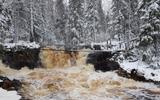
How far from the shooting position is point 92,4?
56531 millimetres

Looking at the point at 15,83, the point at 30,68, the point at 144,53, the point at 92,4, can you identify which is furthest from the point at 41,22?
the point at 15,83

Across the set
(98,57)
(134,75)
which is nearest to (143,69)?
(134,75)

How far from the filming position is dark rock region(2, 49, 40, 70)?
102 feet

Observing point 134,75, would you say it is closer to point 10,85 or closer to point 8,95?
point 10,85

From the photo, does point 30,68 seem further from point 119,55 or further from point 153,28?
point 153,28

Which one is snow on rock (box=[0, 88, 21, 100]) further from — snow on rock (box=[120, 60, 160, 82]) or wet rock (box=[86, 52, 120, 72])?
wet rock (box=[86, 52, 120, 72])

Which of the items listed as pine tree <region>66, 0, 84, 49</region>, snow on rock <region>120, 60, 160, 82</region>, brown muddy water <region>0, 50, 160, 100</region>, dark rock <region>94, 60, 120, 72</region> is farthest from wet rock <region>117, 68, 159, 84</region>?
pine tree <region>66, 0, 84, 49</region>

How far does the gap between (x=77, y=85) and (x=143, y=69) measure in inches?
293

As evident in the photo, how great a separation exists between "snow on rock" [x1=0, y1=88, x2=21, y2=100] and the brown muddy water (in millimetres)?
937

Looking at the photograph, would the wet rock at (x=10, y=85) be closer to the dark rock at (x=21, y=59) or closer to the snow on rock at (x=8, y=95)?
the snow on rock at (x=8, y=95)

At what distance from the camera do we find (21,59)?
104 feet

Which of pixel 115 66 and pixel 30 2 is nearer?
pixel 115 66

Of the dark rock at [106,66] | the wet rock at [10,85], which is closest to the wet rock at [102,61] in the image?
the dark rock at [106,66]

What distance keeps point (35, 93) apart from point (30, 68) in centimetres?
963
